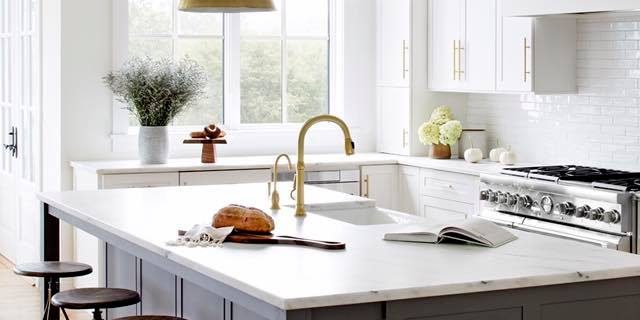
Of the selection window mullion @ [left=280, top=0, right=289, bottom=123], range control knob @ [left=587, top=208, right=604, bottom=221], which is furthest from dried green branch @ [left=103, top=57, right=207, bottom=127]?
range control knob @ [left=587, top=208, right=604, bottom=221]

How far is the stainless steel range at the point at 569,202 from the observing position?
5.14m

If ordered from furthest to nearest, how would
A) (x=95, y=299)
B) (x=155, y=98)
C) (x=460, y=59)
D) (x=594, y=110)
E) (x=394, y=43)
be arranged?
(x=394, y=43) < (x=460, y=59) < (x=155, y=98) < (x=594, y=110) < (x=95, y=299)

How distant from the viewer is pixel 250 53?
7605mm

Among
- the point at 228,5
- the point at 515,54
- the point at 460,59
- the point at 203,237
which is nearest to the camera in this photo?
the point at 203,237

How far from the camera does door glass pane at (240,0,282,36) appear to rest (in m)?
7.58

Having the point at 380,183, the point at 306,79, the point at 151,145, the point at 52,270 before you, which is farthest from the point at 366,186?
the point at 52,270

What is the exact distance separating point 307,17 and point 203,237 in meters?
4.35

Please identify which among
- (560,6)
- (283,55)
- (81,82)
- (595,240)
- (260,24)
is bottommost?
(595,240)

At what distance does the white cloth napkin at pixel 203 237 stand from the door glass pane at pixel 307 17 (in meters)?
4.17

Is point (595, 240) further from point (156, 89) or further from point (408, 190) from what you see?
point (156, 89)

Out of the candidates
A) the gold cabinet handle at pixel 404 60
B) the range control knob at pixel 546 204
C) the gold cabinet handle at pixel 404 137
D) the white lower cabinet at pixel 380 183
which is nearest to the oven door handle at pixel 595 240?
the range control knob at pixel 546 204

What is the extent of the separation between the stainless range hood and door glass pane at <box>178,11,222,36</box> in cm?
221

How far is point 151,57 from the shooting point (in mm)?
7195

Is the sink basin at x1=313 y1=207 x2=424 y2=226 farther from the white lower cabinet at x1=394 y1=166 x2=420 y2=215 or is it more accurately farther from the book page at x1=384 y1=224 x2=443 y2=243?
the white lower cabinet at x1=394 y1=166 x2=420 y2=215
